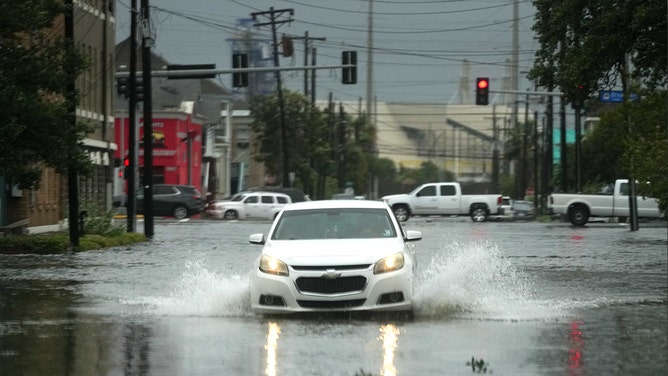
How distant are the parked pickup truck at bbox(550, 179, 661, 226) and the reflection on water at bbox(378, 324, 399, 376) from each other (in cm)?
→ 4096

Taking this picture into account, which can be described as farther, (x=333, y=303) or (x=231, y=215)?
(x=231, y=215)

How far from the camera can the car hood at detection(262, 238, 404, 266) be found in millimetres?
15070

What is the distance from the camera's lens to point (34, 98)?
27.8 metres

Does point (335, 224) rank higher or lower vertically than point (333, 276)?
higher

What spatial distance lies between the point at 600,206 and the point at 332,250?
133 ft

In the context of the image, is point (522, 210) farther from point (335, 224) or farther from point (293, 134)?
point (335, 224)

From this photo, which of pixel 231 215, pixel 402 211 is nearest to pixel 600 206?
pixel 402 211

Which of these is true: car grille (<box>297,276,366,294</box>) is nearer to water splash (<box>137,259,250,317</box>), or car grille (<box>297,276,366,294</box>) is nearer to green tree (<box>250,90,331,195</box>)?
water splash (<box>137,259,250,317</box>)

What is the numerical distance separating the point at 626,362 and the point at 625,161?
32.7m

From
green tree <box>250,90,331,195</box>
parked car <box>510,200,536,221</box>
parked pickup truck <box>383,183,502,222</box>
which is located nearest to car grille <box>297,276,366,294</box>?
parked pickup truck <box>383,183,502,222</box>

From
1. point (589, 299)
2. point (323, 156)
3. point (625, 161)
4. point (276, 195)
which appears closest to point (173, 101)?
point (323, 156)

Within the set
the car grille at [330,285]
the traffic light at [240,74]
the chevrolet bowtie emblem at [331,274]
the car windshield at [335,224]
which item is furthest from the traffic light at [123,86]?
the chevrolet bowtie emblem at [331,274]

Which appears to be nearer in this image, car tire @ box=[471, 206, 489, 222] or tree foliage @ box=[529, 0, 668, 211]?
tree foliage @ box=[529, 0, 668, 211]

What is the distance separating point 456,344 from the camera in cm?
1303
